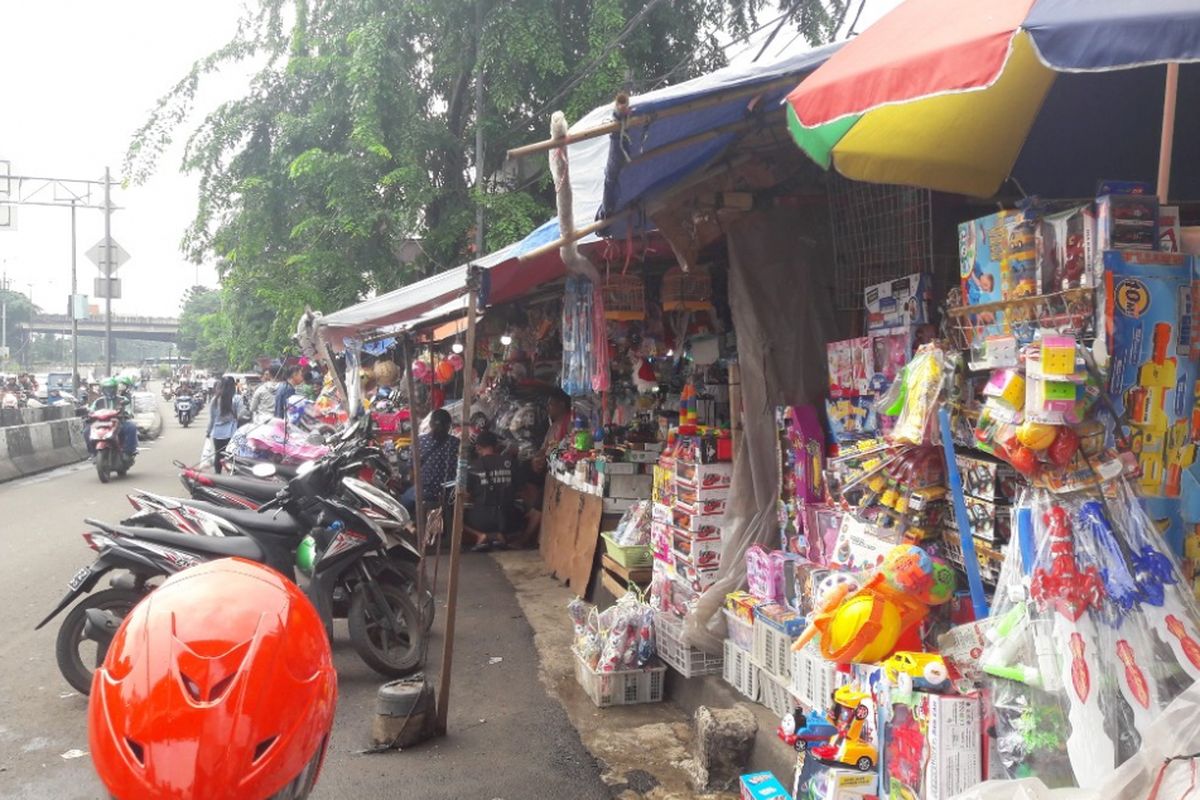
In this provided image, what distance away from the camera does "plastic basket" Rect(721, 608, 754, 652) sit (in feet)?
13.5

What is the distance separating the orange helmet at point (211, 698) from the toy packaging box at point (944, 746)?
1.70 metres

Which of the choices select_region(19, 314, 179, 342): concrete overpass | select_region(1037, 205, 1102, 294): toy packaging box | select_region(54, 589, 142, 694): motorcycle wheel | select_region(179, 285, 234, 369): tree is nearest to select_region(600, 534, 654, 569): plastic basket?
select_region(54, 589, 142, 694): motorcycle wheel

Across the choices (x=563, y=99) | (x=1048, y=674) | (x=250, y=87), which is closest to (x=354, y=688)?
(x=1048, y=674)

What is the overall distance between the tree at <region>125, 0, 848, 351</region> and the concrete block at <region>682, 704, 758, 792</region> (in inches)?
297

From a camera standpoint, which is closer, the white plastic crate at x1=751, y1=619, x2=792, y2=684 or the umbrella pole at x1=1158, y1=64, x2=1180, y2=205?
the umbrella pole at x1=1158, y1=64, x2=1180, y2=205

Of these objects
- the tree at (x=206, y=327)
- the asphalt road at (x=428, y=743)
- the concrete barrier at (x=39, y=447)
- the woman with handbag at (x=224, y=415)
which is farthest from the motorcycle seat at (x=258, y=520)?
the tree at (x=206, y=327)

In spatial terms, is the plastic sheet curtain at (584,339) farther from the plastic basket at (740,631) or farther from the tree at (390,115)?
the tree at (390,115)

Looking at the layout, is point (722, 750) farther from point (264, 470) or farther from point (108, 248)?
point (108, 248)

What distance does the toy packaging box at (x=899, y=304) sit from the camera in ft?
11.1

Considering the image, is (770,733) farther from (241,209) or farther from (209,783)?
(241,209)

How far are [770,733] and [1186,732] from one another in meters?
1.90

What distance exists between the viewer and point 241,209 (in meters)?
12.8

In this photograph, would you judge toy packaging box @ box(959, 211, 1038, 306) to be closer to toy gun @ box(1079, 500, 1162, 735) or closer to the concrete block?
toy gun @ box(1079, 500, 1162, 735)

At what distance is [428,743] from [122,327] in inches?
3394
